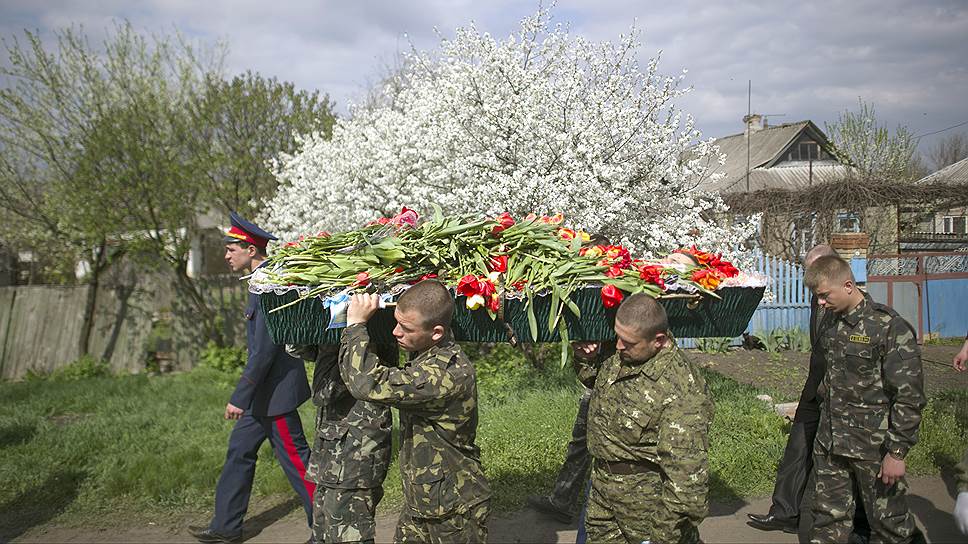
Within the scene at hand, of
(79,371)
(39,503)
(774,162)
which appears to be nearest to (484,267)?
(39,503)

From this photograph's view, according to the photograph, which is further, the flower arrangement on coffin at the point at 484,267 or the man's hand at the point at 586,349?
the man's hand at the point at 586,349

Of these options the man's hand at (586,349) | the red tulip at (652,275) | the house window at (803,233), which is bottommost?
the man's hand at (586,349)

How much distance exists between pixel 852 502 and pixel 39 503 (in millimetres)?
6299

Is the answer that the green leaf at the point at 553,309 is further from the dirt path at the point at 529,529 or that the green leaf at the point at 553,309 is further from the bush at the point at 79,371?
the bush at the point at 79,371

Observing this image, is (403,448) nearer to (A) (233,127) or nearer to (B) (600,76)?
(B) (600,76)

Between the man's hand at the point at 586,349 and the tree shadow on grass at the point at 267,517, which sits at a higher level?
the man's hand at the point at 586,349

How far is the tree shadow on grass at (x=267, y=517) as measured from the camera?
17.8 feet

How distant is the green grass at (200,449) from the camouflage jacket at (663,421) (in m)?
2.26

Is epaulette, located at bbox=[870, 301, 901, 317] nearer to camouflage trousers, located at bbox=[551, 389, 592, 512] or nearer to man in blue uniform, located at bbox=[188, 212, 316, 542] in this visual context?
camouflage trousers, located at bbox=[551, 389, 592, 512]

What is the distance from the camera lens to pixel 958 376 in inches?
389

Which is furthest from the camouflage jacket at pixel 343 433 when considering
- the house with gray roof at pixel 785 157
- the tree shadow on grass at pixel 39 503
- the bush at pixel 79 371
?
the house with gray roof at pixel 785 157

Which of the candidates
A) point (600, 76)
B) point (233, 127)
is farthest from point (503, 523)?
point (233, 127)

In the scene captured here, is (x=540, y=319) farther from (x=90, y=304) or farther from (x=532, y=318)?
(x=90, y=304)

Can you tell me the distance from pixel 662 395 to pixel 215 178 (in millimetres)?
11575
